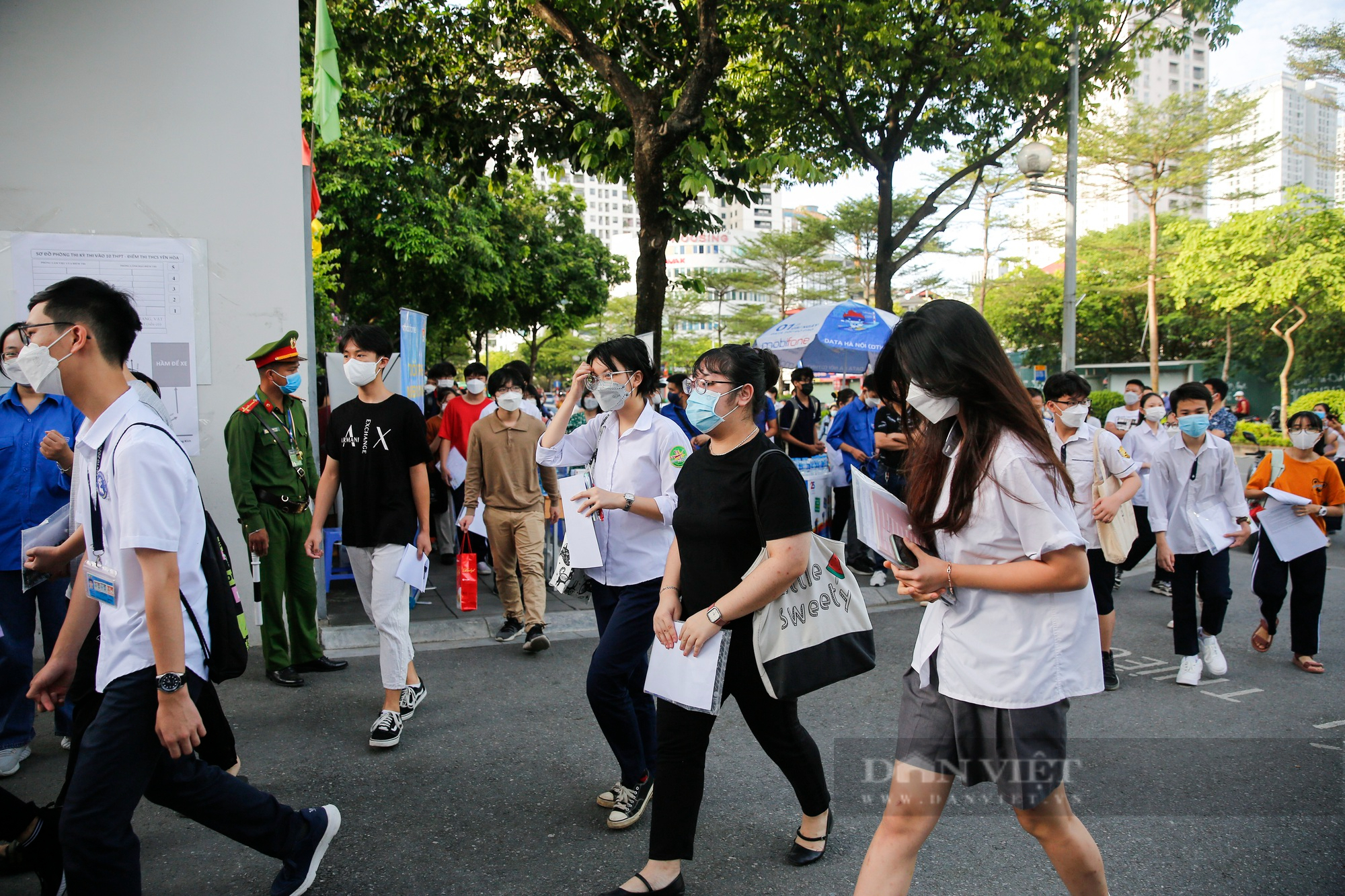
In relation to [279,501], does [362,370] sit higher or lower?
higher

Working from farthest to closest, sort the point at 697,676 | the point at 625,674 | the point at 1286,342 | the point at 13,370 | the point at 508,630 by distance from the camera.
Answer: the point at 1286,342 → the point at 508,630 → the point at 625,674 → the point at 13,370 → the point at 697,676

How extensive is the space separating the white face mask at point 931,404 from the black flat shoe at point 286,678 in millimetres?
4195

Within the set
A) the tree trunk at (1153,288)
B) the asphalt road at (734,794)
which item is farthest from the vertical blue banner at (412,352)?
the tree trunk at (1153,288)

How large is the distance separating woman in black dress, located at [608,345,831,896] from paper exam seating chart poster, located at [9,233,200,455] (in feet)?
13.5

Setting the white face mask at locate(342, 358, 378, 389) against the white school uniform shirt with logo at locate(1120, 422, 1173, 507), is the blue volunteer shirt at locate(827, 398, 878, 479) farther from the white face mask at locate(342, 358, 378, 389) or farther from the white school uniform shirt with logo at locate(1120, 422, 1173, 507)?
the white face mask at locate(342, 358, 378, 389)

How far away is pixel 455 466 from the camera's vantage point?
8.30 m

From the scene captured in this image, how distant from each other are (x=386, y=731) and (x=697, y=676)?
2095 millimetres

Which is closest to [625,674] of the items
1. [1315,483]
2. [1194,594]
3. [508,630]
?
[508,630]

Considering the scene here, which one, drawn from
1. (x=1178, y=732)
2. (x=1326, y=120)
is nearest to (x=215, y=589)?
(x=1178, y=732)

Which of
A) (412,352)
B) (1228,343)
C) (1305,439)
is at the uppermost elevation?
(1228,343)

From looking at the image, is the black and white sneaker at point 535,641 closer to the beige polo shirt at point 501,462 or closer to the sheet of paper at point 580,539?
the beige polo shirt at point 501,462

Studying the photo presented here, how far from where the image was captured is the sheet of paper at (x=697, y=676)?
109 inches

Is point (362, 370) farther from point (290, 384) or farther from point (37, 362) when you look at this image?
point (37, 362)

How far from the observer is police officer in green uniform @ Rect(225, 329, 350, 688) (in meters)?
4.95
